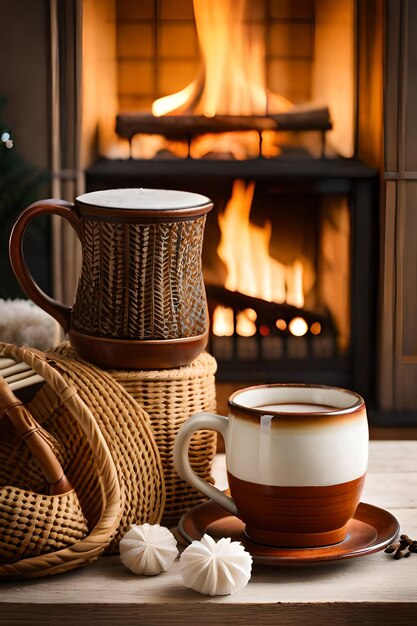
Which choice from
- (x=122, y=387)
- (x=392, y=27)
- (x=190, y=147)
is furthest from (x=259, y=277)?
(x=122, y=387)

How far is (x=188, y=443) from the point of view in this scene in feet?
2.40

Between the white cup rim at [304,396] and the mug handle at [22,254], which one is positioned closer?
the white cup rim at [304,396]

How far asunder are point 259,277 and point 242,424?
1.97 meters

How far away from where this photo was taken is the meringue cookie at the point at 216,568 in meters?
0.62

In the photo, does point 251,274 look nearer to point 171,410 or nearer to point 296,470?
point 171,410

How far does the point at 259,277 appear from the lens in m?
2.64

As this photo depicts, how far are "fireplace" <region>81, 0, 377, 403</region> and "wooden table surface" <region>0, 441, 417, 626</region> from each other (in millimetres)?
1908

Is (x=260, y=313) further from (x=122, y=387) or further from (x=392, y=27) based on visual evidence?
(x=122, y=387)

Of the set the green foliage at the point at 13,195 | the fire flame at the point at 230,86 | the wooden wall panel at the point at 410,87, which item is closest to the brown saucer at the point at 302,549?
the green foliage at the point at 13,195

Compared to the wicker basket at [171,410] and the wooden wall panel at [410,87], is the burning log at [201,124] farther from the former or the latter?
the wicker basket at [171,410]

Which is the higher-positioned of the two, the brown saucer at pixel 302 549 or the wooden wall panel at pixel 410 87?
the wooden wall panel at pixel 410 87

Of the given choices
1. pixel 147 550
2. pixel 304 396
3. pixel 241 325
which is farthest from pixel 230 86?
pixel 147 550

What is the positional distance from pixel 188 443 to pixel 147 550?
0.09m

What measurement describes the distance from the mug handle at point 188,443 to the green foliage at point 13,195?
5.38ft
